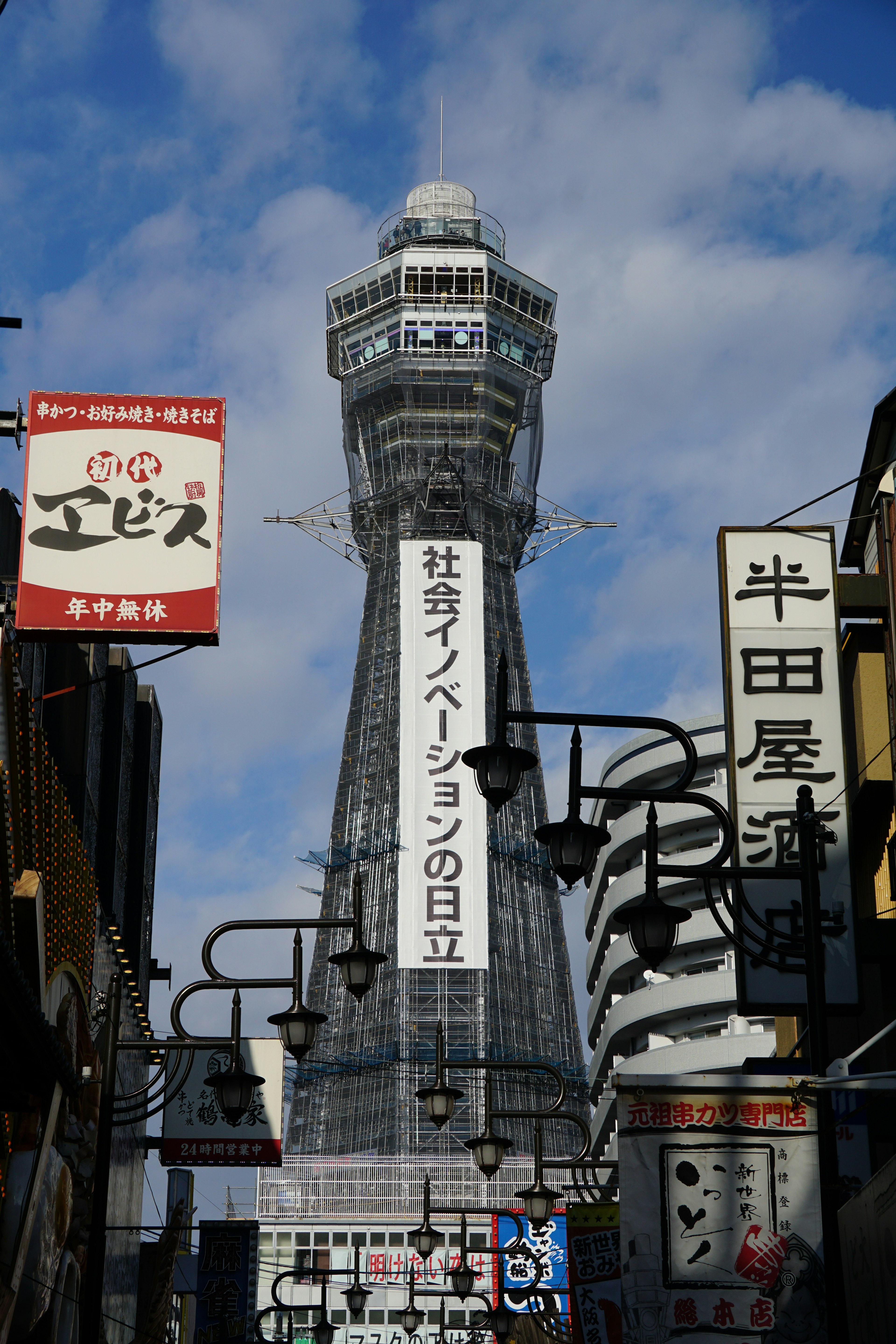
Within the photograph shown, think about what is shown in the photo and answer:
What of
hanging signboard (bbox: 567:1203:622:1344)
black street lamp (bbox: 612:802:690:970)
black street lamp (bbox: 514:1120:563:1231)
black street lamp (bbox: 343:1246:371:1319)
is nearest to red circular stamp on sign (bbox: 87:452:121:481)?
black street lamp (bbox: 612:802:690:970)

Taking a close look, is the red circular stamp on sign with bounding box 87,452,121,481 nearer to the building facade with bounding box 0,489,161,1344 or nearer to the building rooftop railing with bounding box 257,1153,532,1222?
the building facade with bounding box 0,489,161,1344

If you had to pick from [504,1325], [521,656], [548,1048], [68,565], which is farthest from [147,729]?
[521,656]

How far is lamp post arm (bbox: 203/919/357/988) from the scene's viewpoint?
58.9 ft

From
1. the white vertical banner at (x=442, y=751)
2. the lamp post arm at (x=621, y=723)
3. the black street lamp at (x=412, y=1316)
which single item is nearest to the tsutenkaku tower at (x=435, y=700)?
the white vertical banner at (x=442, y=751)

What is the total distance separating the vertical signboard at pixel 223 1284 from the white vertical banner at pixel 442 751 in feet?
136

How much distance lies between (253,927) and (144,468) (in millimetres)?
5342

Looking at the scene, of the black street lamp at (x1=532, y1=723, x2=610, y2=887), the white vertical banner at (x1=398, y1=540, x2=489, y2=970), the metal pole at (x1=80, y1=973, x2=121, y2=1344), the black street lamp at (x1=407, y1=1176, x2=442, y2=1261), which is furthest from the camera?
the white vertical banner at (x1=398, y1=540, x2=489, y2=970)

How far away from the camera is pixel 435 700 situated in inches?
3110

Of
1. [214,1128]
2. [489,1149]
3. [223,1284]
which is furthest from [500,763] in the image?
[223,1284]

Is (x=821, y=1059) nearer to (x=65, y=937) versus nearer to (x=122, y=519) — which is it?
(x=65, y=937)

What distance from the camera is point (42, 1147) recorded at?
50.3 ft

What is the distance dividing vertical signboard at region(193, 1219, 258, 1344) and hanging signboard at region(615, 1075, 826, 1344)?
2397cm

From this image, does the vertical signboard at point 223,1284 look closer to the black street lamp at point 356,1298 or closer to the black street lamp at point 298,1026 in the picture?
the black street lamp at point 356,1298

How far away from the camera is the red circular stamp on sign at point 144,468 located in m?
19.0
